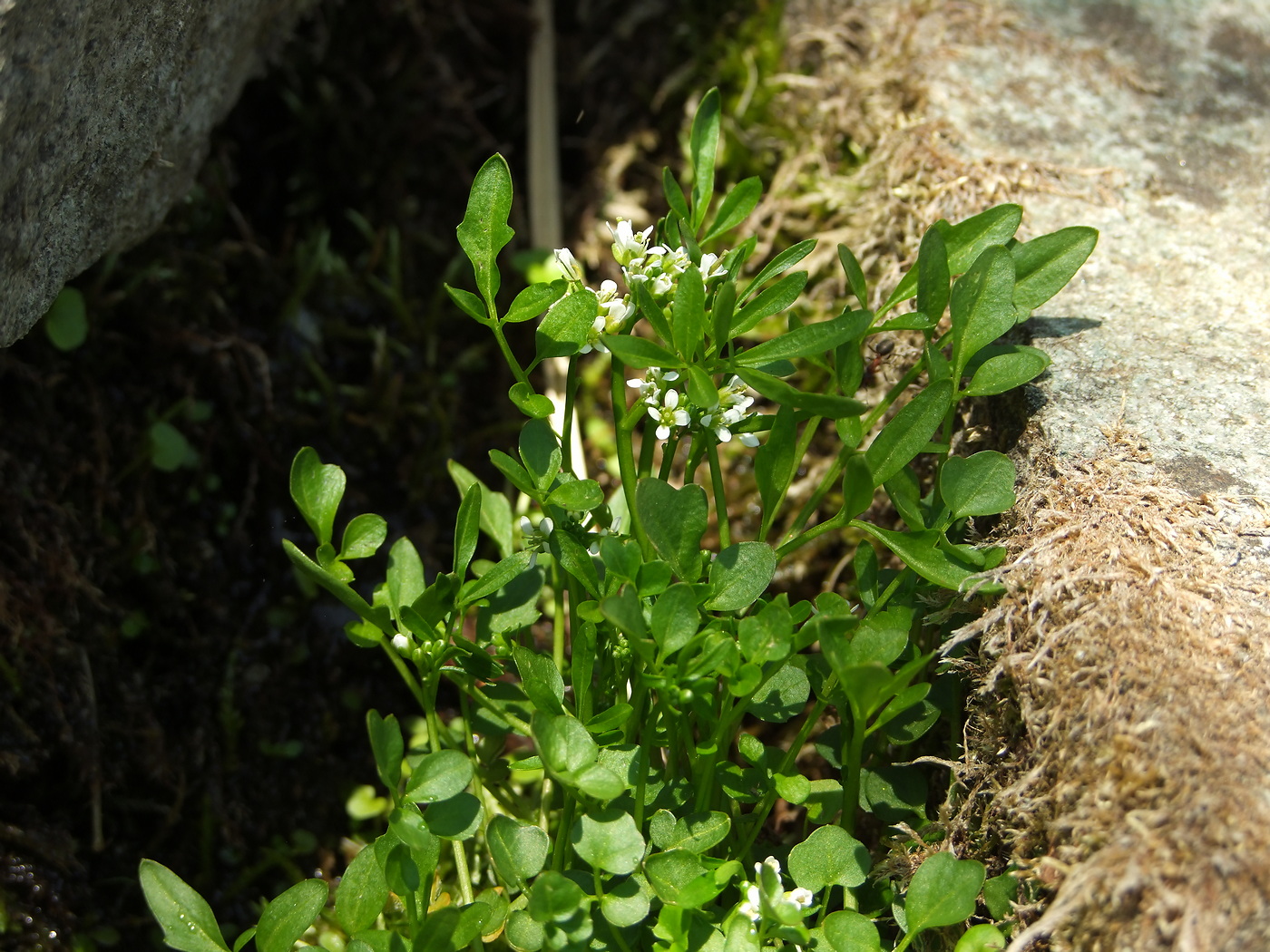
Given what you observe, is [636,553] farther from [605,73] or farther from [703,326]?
[605,73]

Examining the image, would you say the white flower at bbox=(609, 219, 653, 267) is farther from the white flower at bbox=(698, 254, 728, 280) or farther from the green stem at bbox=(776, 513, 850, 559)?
the green stem at bbox=(776, 513, 850, 559)

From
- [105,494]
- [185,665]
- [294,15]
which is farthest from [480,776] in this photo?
[294,15]

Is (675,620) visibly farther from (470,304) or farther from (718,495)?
(470,304)

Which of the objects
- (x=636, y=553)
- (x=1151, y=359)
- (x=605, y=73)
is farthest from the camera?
(x=605, y=73)

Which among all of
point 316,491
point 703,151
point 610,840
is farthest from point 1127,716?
point 316,491

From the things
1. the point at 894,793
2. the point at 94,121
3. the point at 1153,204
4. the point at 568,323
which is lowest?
the point at 894,793

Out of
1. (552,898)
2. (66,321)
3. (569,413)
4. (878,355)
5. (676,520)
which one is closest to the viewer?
(552,898)
